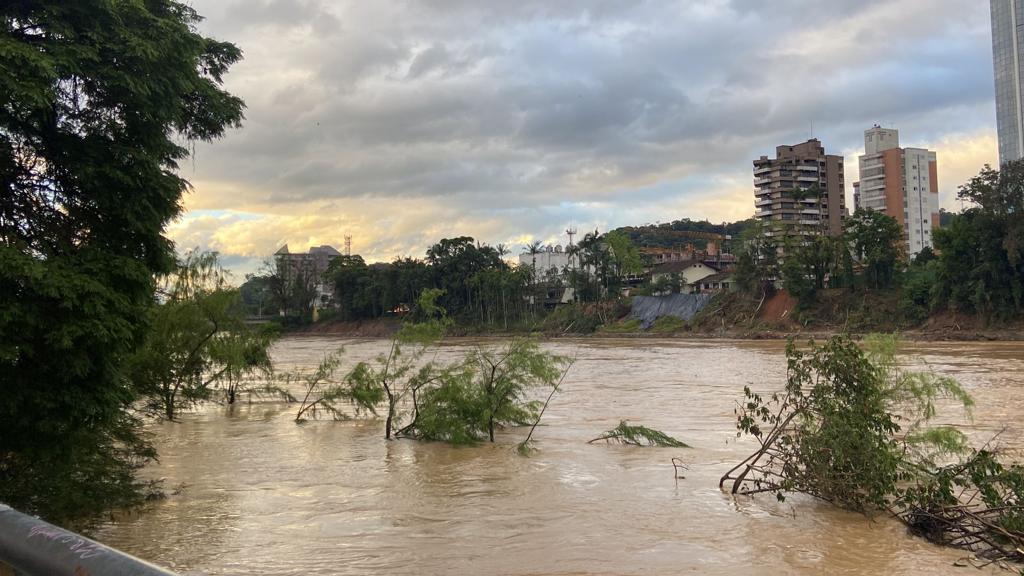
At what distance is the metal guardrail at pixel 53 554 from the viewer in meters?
1.92

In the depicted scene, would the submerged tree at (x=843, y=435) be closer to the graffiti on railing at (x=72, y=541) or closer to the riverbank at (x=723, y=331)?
the graffiti on railing at (x=72, y=541)

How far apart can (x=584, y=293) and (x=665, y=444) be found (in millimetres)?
66921

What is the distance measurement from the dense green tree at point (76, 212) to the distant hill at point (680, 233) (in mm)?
113700

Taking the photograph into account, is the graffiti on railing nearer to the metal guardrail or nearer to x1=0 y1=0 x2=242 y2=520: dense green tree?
the metal guardrail

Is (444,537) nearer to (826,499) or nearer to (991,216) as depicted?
(826,499)

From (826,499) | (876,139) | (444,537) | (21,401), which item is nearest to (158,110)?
(21,401)

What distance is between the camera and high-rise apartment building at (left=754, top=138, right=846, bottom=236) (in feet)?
342

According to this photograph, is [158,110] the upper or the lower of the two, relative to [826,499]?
upper

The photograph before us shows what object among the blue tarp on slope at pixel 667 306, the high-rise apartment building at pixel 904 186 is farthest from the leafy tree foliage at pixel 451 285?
the high-rise apartment building at pixel 904 186

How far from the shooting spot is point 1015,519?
7.66m

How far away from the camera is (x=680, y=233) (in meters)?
135

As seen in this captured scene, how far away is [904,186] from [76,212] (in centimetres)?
12119

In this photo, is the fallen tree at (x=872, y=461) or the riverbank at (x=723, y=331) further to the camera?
the riverbank at (x=723, y=331)

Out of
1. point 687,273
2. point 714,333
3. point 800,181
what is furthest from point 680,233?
point 714,333
